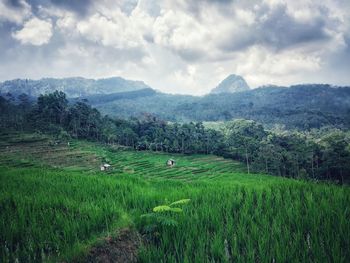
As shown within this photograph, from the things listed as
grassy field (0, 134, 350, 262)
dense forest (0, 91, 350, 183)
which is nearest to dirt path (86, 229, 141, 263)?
grassy field (0, 134, 350, 262)

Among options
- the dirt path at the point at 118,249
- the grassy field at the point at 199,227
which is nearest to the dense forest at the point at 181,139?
the grassy field at the point at 199,227

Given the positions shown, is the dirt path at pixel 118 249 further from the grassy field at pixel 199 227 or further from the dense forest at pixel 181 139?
the dense forest at pixel 181 139

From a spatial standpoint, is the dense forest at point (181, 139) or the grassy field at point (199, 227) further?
the dense forest at point (181, 139)

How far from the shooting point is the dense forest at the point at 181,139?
70562 millimetres

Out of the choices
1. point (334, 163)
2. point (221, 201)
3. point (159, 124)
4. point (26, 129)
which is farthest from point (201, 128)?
point (221, 201)

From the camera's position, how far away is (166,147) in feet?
319

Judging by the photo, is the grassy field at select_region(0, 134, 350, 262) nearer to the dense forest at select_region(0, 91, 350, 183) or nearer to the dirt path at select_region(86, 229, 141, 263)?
the dirt path at select_region(86, 229, 141, 263)

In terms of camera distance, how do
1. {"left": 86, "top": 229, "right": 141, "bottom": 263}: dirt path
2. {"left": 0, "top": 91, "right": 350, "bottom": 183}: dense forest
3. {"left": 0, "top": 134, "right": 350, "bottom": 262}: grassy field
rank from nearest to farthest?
{"left": 0, "top": 134, "right": 350, "bottom": 262}: grassy field, {"left": 86, "top": 229, "right": 141, "bottom": 263}: dirt path, {"left": 0, "top": 91, "right": 350, "bottom": 183}: dense forest

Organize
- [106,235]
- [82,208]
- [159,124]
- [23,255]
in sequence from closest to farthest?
1. [23,255]
2. [106,235]
3. [82,208]
4. [159,124]

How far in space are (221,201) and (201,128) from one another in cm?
10910

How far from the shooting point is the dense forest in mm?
70562

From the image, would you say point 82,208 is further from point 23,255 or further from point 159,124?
point 159,124

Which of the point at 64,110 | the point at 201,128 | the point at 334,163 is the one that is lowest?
the point at 334,163

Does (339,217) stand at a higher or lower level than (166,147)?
higher
